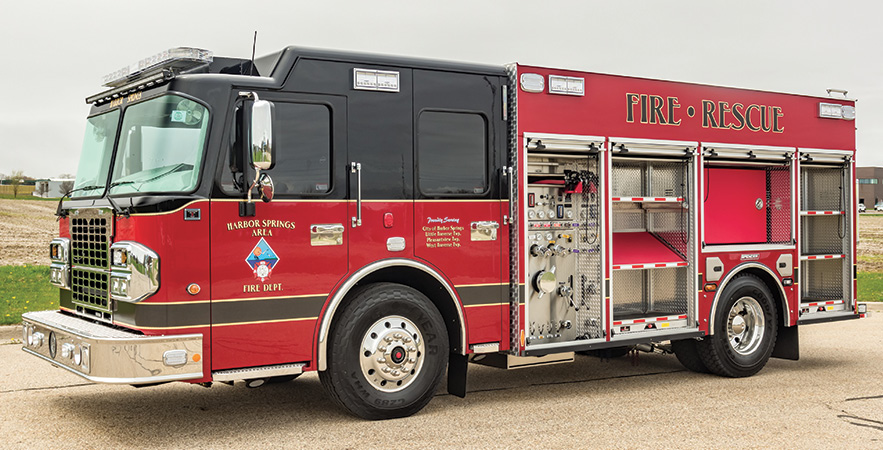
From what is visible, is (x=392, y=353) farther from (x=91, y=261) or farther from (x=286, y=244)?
(x=91, y=261)

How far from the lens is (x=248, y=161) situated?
6156mm

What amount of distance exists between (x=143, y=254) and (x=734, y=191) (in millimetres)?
6171

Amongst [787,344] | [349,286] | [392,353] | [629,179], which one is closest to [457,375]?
[392,353]

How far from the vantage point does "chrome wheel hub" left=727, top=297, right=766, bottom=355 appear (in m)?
9.11

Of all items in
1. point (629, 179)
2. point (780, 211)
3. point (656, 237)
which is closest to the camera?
point (629, 179)

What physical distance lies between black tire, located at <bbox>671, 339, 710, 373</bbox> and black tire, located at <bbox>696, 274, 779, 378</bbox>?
0.29ft

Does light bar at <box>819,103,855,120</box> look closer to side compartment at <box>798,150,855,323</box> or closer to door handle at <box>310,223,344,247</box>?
side compartment at <box>798,150,855,323</box>

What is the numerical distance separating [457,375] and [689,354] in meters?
3.11

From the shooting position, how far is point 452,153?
720 cm

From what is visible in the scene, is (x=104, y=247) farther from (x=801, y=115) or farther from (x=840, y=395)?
(x=801, y=115)

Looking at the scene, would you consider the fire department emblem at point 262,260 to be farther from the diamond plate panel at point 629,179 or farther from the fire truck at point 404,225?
the diamond plate panel at point 629,179

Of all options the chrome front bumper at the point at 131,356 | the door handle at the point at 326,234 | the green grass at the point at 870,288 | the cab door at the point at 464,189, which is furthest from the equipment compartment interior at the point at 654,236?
the green grass at the point at 870,288

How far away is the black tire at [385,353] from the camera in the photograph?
6629 mm

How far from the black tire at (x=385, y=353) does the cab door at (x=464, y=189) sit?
0.38 m
